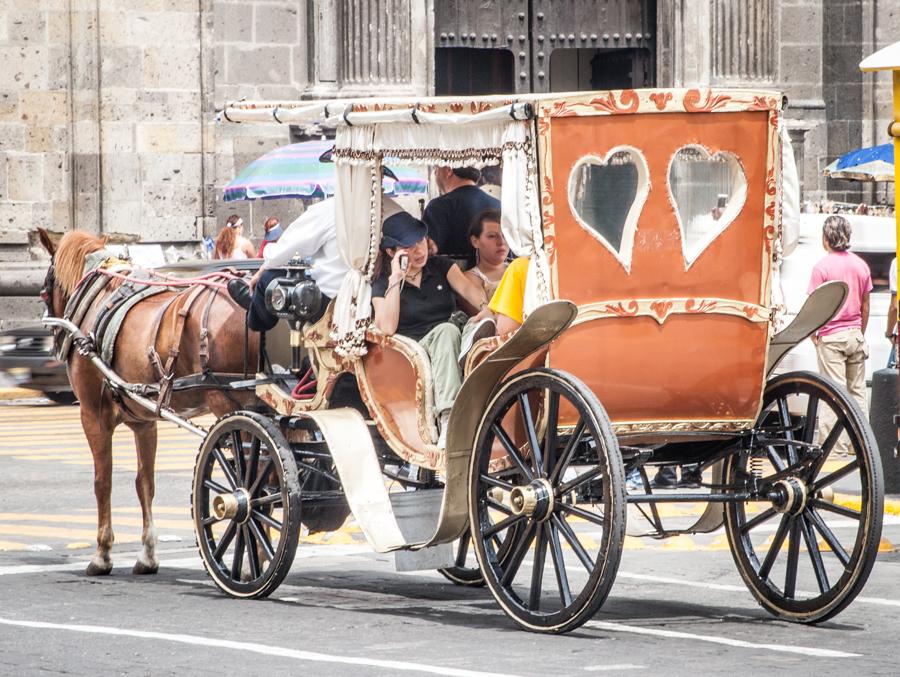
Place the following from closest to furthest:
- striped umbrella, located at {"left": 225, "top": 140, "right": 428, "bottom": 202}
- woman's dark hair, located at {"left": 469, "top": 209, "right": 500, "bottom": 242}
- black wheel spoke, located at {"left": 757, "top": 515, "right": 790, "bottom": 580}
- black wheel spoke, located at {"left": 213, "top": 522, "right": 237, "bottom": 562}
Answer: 1. black wheel spoke, located at {"left": 757, "top": 515, "right": 790, "bottom": 580}
2. black wheel spoke, located at {"left": 213, "top": 522, "right": 237, "bottom": 562}
3. woman's dark hair, located at {"left": 469, "top": 209, "right": 500, "bottom": 242}
4. striped umbrella, located at {"left": 225, "top": 140, "right": 428, "bottom": 202}

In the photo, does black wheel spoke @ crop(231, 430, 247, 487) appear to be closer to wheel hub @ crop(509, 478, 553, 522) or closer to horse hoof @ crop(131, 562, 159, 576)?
horse hoof @ crop(131, 562, 159, 576)

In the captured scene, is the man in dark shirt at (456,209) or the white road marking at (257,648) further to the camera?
the man in dark shirt at (456,209)

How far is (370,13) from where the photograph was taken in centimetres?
2353

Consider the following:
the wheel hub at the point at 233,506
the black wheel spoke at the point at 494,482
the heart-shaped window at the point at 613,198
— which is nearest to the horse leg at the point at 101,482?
Result: the wheel hub at the point at 233,506

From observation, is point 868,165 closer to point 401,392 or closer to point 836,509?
point 401,392

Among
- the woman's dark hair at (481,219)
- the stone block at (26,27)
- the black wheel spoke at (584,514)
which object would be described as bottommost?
the black wheel spoke at (584,514)

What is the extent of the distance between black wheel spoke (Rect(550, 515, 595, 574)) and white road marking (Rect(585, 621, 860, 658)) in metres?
0.47

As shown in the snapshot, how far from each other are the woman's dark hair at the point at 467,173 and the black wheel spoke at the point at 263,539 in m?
2.10

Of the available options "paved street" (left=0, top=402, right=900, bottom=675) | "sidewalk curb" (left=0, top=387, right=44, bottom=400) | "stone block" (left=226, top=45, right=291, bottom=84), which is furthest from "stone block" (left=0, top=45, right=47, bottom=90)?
"paved street" (left=0, top=402, right=900, bottom=675)

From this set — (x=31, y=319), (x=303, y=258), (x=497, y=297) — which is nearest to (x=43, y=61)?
(x=31, y=319)

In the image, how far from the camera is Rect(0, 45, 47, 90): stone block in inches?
917

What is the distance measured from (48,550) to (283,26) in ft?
43.8

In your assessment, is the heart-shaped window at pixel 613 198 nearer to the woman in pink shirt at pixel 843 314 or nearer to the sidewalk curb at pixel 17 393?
the woman in pink shirt at pixel 843 314

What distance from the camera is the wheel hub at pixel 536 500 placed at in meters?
8.14
